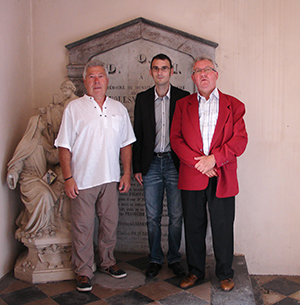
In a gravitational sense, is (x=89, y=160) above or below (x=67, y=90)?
below

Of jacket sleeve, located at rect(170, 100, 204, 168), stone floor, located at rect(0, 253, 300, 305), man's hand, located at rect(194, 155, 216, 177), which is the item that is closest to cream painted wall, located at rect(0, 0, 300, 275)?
stone floor, located at rect(0, 253, 300, 305)

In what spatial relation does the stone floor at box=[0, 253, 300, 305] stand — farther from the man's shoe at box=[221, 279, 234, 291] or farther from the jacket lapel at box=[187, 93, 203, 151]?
the jacket lapel at box=[187, 93, 203, 151]

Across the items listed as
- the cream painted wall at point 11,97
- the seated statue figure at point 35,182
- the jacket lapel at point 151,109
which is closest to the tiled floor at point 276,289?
the jacket lapel at point 151,109

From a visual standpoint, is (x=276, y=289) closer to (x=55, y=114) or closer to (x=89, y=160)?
(x=89, y=160)

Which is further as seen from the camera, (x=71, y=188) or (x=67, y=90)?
(x=67, y=90)

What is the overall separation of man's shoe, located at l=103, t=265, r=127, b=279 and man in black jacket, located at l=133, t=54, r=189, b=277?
0.22 meters

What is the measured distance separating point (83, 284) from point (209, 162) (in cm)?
136

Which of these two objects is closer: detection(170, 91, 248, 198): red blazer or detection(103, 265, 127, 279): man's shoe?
detection(170, 91, 248, 198): red blazer

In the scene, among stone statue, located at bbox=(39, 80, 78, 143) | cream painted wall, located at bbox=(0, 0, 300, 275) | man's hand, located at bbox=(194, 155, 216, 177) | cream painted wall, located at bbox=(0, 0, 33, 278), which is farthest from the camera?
cream painted wall, located at bbox=(0, 0, 300, 275)

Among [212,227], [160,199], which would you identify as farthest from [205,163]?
[160,199]

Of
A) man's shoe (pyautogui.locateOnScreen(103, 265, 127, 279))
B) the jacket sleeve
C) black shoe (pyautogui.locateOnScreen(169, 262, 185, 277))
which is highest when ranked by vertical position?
the jacket sleeve

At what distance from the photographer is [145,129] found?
2711mm

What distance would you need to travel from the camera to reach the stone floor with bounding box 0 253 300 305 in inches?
91.2

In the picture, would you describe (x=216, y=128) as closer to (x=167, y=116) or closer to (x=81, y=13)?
(x=167, y=116)
